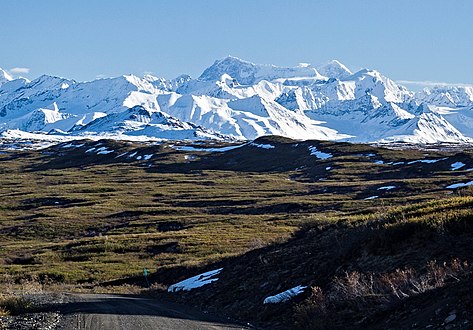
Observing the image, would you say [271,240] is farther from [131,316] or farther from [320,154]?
[320,154]

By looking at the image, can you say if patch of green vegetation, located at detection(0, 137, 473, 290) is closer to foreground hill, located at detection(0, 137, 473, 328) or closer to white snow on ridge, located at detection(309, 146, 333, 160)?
foreground hill, located at detection(0, 137, 473, 328)

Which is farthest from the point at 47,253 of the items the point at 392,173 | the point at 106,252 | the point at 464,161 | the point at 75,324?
the point at 464,161

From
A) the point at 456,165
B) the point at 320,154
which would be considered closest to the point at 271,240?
the point at 456,165

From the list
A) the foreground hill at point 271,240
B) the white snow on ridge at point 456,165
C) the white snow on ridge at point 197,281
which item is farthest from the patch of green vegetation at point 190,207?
the white snow on ridge at point 197,281

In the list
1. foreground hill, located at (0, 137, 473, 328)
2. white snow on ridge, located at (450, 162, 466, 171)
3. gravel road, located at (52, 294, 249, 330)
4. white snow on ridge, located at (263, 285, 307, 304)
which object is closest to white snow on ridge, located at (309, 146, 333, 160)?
foreground hill, located at (0, 137, 473, 328)

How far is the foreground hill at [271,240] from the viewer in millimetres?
16047

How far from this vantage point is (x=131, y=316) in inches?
772

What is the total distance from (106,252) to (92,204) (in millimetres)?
49750

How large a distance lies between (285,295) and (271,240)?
16.7 metres

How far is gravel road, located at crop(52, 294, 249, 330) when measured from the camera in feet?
57.8

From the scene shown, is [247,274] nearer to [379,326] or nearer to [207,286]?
[207,286]

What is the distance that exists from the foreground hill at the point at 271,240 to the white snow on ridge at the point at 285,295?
0.25 ft

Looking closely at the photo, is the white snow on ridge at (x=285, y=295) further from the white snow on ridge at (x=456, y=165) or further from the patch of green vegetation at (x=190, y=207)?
the white snow on ridge at (x=456, y=165)

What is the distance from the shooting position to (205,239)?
192 ft
